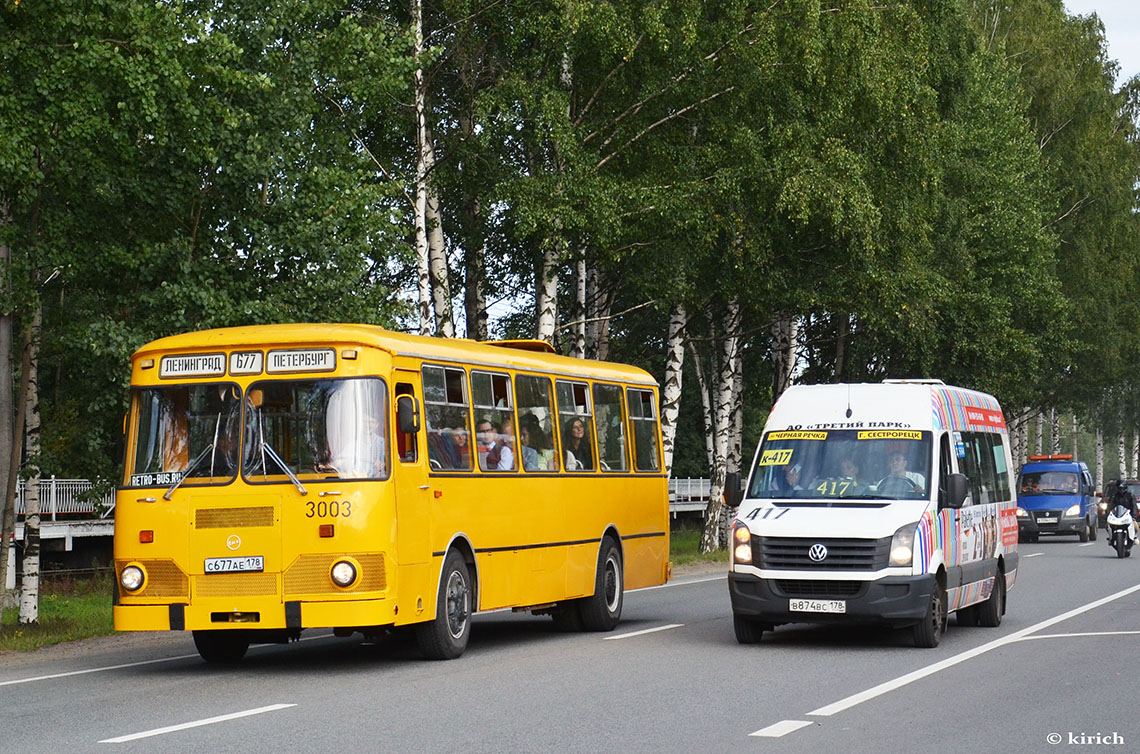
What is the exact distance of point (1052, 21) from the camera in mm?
62656

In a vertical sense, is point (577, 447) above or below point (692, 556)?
above

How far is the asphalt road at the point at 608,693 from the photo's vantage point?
1009 centimetres

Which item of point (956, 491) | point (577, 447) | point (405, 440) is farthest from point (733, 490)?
point (405, 440)

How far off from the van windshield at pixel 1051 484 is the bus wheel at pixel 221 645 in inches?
1374

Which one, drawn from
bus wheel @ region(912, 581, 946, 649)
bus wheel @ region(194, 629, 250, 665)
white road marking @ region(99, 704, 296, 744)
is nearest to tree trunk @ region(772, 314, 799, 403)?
bus wheel @ region(912, 581, 946, 649)

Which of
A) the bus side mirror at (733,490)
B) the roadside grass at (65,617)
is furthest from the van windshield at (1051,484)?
the bus side mirror at (733,490)

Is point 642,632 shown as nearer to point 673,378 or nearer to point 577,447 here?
point 577,447

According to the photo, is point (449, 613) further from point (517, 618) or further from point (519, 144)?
point (519, 144)

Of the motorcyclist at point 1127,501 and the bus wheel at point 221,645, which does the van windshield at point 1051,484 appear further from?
the bus wheel at point 221,645

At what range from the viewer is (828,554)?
15.4 metres

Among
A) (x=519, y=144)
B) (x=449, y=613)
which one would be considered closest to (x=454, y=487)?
(x=449, y=613)

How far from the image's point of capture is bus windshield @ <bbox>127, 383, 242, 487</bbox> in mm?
14352

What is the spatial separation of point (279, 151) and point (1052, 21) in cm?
4915

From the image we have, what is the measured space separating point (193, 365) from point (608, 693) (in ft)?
16.0
